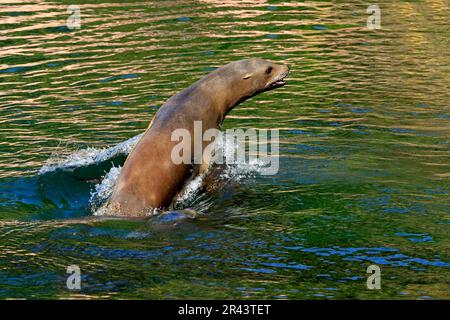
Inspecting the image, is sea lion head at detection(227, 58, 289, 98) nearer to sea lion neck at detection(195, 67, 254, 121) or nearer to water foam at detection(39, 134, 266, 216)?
sea lion neck at detection(195, 67, 254, 121)

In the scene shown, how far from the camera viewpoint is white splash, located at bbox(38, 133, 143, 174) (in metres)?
8.98

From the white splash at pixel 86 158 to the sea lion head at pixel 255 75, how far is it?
3.79ft

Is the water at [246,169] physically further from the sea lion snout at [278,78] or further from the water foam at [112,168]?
the sea lion snout at [278,78]

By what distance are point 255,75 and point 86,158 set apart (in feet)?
6.39

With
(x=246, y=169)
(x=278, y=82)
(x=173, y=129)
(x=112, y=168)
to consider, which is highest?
(x=278, y=82)

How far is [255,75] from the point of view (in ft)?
29.8

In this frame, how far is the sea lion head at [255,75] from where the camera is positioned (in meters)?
9.01

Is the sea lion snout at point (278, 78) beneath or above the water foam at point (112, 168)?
above

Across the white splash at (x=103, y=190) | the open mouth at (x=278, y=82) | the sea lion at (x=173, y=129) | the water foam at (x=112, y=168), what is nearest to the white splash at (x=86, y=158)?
the water foam at (x=112, y=168)

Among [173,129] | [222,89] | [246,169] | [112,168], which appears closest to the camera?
[173,129]

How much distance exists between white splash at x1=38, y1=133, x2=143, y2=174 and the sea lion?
830 mm

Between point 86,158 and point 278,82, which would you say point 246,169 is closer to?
point 278,82

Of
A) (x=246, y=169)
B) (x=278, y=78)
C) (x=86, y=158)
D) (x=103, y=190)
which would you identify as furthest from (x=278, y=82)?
(x=103, y=190)
